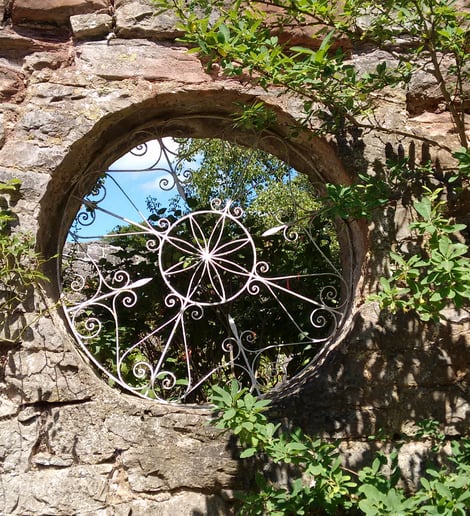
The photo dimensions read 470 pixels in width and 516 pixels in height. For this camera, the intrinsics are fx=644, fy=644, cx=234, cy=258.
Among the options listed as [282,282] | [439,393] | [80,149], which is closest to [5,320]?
[80,149]

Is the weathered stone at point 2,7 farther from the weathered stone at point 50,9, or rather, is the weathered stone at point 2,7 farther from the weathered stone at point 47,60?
the weathered stone at point 47,60

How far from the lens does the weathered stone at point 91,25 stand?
104 inches

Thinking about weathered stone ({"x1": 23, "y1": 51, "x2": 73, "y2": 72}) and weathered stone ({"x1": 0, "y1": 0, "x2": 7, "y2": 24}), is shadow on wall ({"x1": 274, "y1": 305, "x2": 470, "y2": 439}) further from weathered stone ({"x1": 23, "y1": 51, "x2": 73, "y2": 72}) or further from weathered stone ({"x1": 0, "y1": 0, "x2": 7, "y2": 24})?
weathered stone ({"x1": 0, "y1": 0, "x2": 7, "y2": 24})

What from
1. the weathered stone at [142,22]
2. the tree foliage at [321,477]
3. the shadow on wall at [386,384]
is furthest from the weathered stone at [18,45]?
the shadow on wall at [386,384]

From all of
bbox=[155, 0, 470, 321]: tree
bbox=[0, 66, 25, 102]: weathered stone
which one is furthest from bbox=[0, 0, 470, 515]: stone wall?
bbox=[155, 0, 470, 321]: tree

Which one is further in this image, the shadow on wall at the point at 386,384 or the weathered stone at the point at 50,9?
the weathered stone at the point at 50,9

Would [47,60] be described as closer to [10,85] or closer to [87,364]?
[10,85]

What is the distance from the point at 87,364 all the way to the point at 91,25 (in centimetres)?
137

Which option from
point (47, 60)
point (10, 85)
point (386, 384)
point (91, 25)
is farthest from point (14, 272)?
point (386, 384)

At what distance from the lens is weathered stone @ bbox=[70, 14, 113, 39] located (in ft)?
8.63

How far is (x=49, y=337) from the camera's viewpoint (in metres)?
2.38

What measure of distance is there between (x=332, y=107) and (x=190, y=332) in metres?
1.79

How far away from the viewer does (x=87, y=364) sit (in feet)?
8.13

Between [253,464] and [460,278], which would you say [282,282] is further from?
[460,278]
